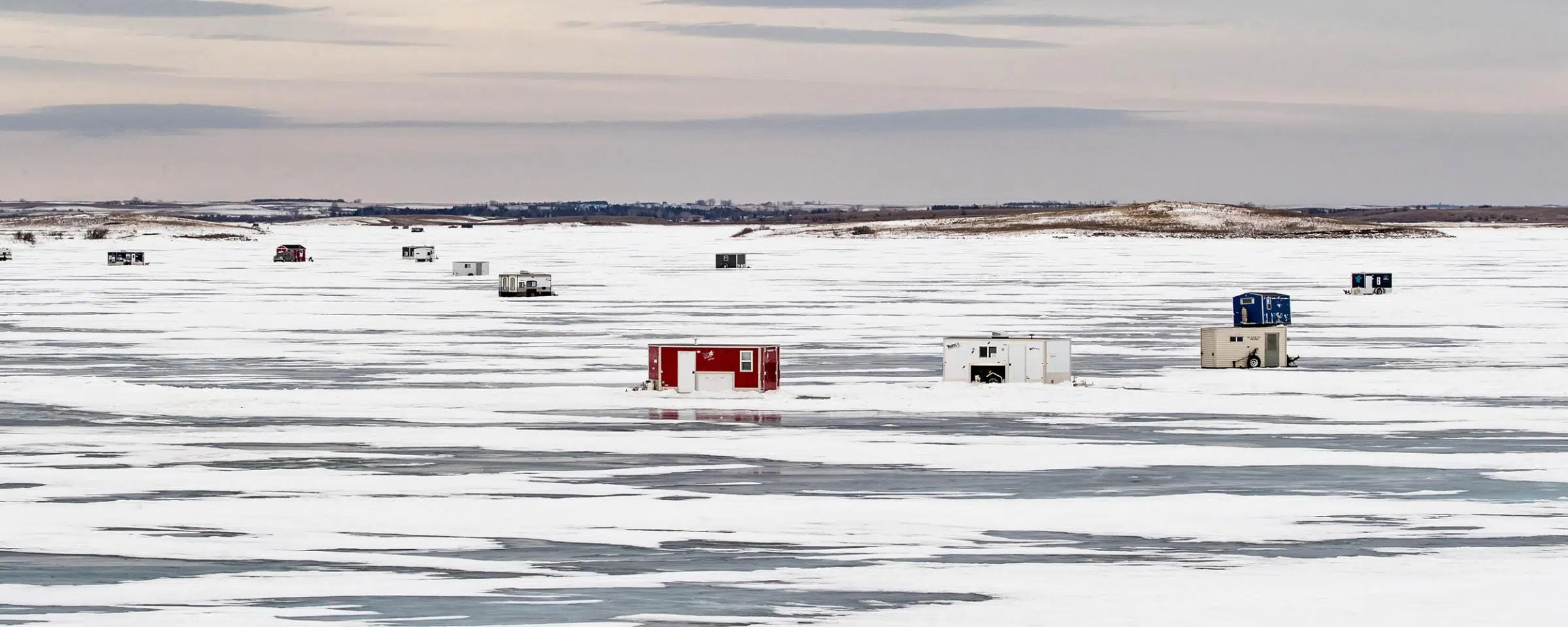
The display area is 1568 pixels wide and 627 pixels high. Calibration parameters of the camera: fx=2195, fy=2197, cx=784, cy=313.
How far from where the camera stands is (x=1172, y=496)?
30594 mm

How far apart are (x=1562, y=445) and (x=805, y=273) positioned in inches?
3481

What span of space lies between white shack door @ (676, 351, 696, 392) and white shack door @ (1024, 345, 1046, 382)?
7558 millimetres

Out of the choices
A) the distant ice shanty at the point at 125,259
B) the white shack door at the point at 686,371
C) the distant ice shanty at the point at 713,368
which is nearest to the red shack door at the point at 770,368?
the distant ice shanty at the point at 713,368

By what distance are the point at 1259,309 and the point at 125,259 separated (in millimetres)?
92837

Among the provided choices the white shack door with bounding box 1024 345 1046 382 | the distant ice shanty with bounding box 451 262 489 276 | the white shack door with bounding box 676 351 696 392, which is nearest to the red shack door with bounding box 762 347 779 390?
the white shack door with bounding box 676 351 696 392

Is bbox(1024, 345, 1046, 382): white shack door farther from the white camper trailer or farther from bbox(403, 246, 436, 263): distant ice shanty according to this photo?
bbox(403, 246, 436, 263): distant ice shanty

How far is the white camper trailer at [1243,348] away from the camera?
53469 mm

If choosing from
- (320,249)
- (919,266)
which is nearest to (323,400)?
(919,266)

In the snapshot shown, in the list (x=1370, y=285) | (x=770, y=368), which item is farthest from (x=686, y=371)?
(x=1370, y=285)

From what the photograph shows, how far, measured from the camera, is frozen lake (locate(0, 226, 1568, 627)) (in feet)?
74.2

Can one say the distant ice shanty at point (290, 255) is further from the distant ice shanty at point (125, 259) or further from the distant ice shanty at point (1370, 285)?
the distant ice shanty at point (1370, 285)

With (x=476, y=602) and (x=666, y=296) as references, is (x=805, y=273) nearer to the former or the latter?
(x=666, y=296)

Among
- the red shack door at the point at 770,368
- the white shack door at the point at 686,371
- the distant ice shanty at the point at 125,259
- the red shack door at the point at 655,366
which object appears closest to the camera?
the red shack door at the point at 770,368

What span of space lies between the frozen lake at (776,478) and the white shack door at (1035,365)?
3.29ft
